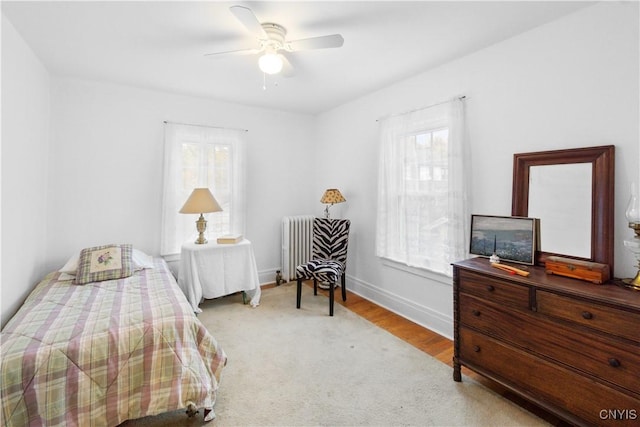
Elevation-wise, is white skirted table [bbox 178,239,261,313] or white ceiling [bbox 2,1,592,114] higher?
white ceiling [bbox 2,1,592,114]

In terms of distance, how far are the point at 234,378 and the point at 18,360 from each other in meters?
1.19

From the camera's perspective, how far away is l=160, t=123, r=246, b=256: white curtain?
346 cm

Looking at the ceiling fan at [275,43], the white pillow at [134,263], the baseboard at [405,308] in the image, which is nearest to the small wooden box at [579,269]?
the baseboard at [405,308]

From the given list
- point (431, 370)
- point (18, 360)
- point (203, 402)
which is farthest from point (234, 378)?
point (431, 370)

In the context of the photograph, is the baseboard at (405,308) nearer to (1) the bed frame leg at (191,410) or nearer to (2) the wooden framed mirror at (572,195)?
(2) the wooden framed mirror at (572,195)

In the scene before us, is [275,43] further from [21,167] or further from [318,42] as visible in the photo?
[21,167]

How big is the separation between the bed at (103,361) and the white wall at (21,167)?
0.40 m

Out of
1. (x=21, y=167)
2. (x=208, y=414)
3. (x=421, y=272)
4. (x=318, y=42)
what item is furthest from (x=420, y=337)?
(x=21, y=167)

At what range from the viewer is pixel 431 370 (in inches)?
86.7

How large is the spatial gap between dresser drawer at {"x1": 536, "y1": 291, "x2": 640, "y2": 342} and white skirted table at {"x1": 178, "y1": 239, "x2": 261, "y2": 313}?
2739 millimetres

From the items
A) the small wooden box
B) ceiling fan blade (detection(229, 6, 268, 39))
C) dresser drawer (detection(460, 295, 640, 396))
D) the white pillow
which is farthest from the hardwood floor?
ceiling fan blade (detection(229, 6, 268, 39))

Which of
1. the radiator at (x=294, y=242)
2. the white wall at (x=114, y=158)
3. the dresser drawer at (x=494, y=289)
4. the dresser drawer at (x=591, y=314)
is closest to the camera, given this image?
the dresser drawer at (x=591, y=314)

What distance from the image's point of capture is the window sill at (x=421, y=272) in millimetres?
2721

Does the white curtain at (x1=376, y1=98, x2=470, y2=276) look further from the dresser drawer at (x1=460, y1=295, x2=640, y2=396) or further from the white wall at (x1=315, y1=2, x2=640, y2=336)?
the dresser drawer at (x1=460, y1=295, x2=640, y2=396)
